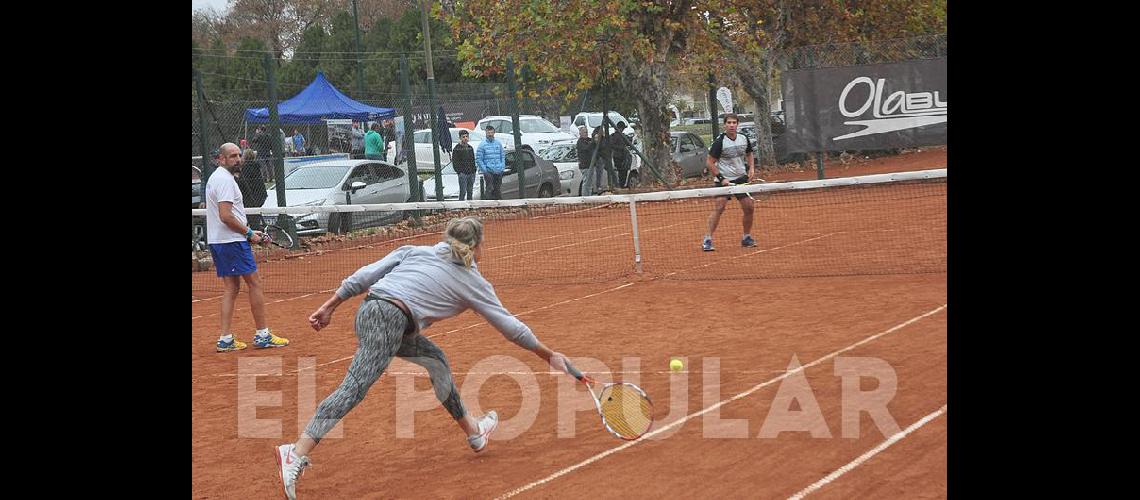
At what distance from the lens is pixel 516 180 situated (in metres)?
23.9

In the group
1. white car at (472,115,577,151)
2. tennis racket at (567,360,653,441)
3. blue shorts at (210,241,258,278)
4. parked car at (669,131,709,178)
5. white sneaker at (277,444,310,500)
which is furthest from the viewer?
parked car at (669,131,709,178)

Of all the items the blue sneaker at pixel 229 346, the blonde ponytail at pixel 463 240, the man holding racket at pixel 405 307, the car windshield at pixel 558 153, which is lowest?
the blue sneaker at pixel 229 346

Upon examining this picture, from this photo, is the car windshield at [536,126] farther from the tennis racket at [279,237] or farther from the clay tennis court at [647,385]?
the clay tennis court at [647,385]

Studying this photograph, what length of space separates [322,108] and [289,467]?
18.6 m

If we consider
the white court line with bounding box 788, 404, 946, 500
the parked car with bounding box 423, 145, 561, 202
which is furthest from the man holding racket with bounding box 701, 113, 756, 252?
the white court line with bounding box 788, 404, 946, 500

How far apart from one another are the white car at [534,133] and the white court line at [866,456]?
812 inches

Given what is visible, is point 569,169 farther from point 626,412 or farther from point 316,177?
point 626,412

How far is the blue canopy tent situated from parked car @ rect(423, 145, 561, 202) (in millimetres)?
1695

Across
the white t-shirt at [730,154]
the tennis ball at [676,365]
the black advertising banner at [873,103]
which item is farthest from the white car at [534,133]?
the tennis ball at [676,365]

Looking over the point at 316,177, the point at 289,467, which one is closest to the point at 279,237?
the point at 316,177

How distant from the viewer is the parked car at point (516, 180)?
23516mm

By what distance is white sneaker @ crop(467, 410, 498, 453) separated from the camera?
710 centimetres

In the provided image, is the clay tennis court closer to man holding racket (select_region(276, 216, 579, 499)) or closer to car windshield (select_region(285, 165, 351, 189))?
man holding racket (select_region(276, 216, 579, 499))
